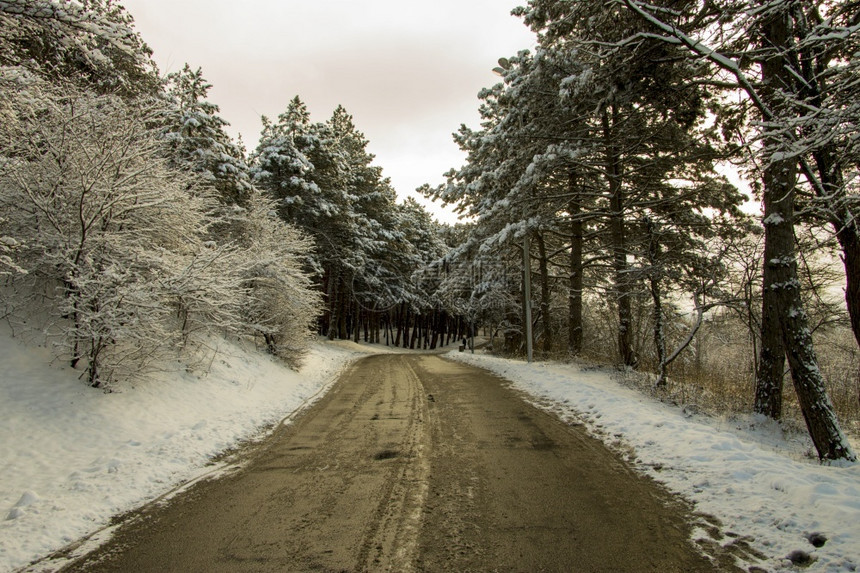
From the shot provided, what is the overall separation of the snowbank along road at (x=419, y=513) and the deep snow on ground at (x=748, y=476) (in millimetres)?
398

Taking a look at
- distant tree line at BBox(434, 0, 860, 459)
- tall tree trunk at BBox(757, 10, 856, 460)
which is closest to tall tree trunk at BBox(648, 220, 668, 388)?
distant tree line at BBox(434, 0, 860, 459)

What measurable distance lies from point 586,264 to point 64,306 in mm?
15321

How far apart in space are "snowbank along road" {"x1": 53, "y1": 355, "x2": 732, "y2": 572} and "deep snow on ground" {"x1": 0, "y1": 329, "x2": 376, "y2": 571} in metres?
0.60

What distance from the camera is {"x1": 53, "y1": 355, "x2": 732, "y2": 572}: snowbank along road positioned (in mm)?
3365

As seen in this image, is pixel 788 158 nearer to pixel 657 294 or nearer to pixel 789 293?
pixel 789 293

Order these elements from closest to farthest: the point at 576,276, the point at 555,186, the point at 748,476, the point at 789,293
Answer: the point at 748,476, the point at 789,293, the point at 576,276, the point at 555,186

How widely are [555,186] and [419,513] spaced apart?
15.7 m

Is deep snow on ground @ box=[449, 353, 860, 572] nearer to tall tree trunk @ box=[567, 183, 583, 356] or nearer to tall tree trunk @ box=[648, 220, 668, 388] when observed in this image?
tall tree trunk @ box=[648, 220, 668, 388]

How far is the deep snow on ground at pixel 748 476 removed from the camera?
3516 mm

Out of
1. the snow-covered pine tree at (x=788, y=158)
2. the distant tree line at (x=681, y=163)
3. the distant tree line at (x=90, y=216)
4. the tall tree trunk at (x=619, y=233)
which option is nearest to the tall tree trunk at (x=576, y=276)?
the distant tree line at (x=681, y=163)

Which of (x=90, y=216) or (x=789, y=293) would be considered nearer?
(x=789, y=293)

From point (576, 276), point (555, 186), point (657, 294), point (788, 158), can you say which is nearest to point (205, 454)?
point (788, 158)

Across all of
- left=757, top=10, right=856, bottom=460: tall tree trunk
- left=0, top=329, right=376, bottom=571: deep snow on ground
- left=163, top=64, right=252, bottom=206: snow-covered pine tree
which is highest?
left=163, top=64, right=252, bottom=206: snow-covered pine tree

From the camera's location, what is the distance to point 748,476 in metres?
4.77
